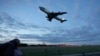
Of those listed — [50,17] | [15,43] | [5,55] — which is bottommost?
[5,55]

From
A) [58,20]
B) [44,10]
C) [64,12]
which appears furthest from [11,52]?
[58,20]

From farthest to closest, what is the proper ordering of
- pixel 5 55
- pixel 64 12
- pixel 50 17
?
1. pixel 50 17
2. pixel 64 12
3. pixel 5 55

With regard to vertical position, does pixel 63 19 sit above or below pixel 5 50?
above

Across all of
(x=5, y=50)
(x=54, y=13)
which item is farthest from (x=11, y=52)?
(x=54, y=13)

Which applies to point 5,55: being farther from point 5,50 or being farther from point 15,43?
point 15,43

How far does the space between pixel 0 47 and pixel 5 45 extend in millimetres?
63

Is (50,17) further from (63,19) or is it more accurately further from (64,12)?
(63,19)

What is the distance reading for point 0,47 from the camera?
7.68ft

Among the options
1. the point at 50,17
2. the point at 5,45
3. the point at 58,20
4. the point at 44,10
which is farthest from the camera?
the point at 58,20

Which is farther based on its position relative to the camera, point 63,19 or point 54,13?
point 63,19

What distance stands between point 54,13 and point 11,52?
37278 millimetres

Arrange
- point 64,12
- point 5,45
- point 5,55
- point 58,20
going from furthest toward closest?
point 58,20
point 64,12
point 5,45
point 5,55

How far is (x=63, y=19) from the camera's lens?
157ft

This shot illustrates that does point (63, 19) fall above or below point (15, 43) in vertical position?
above
